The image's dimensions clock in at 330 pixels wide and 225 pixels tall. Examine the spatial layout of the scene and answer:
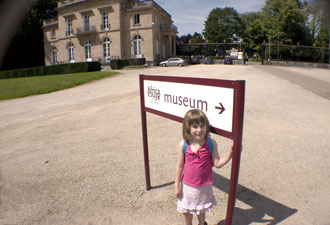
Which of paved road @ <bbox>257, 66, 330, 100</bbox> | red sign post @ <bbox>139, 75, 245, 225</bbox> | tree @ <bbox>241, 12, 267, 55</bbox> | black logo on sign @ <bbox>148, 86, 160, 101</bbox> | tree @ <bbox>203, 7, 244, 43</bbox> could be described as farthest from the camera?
tree @ <bbox>203, 7, 244, 43</bbox>

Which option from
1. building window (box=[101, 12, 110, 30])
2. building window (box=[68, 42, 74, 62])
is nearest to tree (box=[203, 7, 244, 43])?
building window (box=[101, 12, 110, 30])

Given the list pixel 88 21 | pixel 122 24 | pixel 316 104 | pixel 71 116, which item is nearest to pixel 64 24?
pixel 88 21

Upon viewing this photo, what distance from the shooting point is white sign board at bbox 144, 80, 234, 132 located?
191 cm

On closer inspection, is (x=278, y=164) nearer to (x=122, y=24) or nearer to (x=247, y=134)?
(x=247, y=134)

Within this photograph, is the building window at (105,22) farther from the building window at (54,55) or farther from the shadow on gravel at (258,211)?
the shadow on gravel at (258,211)

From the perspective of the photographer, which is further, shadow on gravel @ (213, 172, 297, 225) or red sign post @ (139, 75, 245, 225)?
shadow on gravel @ (213, 172, 297, 225)

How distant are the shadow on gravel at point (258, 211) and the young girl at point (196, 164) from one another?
546 millimetres

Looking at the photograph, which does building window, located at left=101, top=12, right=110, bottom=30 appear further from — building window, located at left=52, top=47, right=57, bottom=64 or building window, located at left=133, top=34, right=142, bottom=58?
building window, located at left=52, top=47, right=57, bottom=64

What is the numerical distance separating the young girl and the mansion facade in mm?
36447

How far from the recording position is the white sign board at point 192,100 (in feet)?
6.28

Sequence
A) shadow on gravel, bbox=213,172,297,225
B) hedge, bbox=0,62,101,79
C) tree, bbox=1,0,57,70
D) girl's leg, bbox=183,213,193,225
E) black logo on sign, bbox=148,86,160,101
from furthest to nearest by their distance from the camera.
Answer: tree, bbox=1,0,57,70, hedge, bbox=0,62,101,79, black logo on sign, bbox=148,86,160,101, shadow on gravel, bbox=213,172,297,225, girl's leg, bbox=183,213,193,225

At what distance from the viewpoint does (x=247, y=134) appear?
511 centimetres

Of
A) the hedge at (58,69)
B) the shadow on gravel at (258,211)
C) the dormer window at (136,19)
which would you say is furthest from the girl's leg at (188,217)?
the dormer window at (136,19)

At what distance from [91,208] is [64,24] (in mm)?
48602
